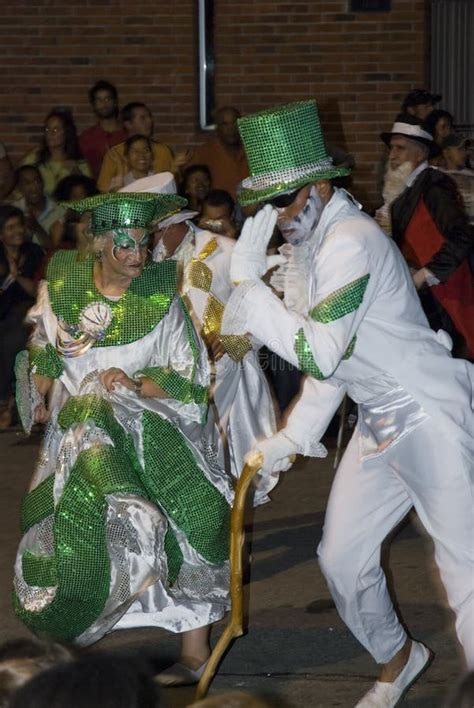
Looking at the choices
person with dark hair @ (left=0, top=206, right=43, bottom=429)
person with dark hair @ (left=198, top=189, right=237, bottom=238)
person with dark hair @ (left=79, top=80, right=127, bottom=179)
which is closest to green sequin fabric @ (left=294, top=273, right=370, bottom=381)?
person with dark hair @ (left=198, top=189, right=237, bottom=238)

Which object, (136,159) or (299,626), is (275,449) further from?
(136,159)

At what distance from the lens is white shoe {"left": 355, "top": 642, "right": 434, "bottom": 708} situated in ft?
15.8

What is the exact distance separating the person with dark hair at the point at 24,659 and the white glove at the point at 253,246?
1.84 metres

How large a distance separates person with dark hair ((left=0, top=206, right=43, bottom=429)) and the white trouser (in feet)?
19.4

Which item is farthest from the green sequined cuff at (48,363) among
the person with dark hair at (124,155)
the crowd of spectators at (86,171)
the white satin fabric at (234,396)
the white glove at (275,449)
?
the person with dark hair at (124,155)

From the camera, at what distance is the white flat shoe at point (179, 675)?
5.16 meters

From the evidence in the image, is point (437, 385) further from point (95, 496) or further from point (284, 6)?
point (284, 6)

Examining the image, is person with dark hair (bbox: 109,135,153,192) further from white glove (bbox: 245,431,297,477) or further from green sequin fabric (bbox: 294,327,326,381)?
green sequin fabric (bbox: 294,327,326,381)

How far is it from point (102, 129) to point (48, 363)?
5877 millimetres

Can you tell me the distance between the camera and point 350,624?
185 inches

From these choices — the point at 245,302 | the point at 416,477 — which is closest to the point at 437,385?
the point at 416,477

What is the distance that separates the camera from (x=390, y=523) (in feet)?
15.2

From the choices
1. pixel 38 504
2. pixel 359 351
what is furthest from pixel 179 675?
pixel 359 351

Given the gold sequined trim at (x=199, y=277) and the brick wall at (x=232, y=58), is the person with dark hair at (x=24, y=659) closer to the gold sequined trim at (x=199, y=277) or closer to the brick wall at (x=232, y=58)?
the gold sequined trim at (x=199, y=277)
